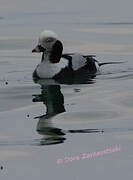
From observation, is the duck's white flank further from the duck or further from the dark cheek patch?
the dark cheek patch

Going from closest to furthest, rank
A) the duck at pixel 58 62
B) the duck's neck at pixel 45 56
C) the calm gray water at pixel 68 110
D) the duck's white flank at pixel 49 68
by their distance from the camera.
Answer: the calm gray water at pixel 68 110
the duck's white flank at pixel 49 68
the duck at pixel 58 62
the duck's neck at pixel 45 56

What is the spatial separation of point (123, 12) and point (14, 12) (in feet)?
9.68

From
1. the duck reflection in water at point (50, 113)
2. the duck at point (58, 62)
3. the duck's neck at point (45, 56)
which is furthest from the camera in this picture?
the duck's neck at point (45, 56)

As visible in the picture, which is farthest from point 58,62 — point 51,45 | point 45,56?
point 51,45

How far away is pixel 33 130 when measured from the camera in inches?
379

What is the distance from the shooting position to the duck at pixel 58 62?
14289 mm

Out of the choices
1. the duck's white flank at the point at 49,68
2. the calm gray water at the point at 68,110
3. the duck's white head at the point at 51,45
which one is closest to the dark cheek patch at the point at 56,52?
the duck's white head at the point at 51,45

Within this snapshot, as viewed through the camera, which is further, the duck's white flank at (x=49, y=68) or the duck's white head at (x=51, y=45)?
the duck's white head at (x=51, y=45)

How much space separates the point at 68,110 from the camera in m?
10.9

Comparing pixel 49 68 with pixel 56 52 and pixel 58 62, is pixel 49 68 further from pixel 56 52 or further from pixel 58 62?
pixel 56 52

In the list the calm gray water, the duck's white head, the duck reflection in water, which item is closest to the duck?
the duck's white head

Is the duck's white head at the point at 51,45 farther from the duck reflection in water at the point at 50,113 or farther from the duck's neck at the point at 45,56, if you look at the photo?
the duck reflection in water at the point at 50,113

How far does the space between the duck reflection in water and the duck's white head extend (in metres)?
1.13

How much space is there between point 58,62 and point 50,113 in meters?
3.96
